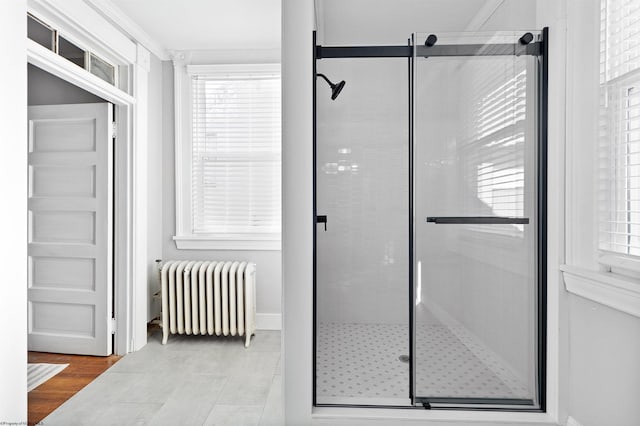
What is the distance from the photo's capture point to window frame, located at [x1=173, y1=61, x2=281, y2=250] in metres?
3.29

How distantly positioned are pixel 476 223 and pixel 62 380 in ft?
8.78

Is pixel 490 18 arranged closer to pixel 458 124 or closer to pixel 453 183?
pixel 458 124

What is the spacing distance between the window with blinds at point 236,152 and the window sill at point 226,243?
0.24 ft

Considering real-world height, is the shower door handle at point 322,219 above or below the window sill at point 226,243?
above

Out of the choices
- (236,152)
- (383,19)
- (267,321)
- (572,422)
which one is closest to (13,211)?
(236,152)

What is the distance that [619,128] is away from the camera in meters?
1.44

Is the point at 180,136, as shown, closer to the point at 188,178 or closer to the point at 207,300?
the point at 188,178

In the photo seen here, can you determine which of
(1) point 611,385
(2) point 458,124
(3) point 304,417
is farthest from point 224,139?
(1) point 611,385

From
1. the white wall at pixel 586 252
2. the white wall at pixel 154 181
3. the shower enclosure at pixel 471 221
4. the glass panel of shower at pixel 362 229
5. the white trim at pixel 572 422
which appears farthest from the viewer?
the white wall at pixel 154 181

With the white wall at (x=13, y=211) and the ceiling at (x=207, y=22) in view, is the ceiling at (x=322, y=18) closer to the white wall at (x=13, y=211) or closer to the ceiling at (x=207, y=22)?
the ceiling at (x=207, y=22)

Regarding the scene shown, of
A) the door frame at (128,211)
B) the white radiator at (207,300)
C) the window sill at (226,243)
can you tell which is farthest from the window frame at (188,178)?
the door frame at (128,211)

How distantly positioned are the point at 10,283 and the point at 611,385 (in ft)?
8.48

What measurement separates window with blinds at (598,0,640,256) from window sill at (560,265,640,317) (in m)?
0.12

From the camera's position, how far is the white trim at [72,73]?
1967 millimetres
